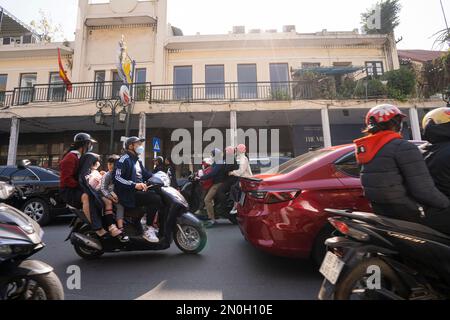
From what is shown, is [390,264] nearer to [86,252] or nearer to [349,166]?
[349,166]

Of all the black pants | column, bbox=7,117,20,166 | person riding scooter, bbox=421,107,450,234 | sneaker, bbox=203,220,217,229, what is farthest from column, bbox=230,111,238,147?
column, bbox=7,117,20,166

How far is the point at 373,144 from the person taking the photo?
224cm

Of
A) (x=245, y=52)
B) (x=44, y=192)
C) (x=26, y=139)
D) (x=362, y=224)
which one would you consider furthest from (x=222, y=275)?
(x=26, y=139)

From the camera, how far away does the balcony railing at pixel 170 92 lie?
13039 millimetres

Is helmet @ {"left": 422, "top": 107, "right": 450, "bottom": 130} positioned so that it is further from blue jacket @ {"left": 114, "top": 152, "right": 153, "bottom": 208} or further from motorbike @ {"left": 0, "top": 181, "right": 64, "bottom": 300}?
blue jacket @ {"left": 114, "top": 152, "right": 153, "bottom": 208}

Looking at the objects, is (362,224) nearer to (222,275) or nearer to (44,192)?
(222,275)

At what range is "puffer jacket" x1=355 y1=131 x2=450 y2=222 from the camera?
200 centimetres

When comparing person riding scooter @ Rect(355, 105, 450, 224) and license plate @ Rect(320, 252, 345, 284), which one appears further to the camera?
person riding scooter @ Rect(355, 105, 450, 224)

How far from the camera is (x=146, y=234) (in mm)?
3801

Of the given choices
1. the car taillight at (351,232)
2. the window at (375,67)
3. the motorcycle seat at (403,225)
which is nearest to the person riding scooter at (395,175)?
the motorcycle seat at (403,225)

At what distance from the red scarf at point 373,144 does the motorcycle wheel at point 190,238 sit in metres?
2.58

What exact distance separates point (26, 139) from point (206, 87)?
37.2 feet

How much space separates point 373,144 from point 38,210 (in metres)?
7.46

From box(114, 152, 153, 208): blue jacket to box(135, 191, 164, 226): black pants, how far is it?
0.30 feet
